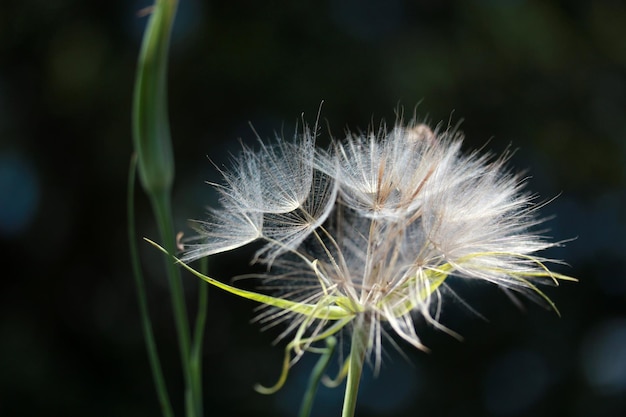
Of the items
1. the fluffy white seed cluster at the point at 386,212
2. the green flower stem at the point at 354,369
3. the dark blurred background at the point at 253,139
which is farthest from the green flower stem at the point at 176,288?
the dark blurred background at the point at 253,139

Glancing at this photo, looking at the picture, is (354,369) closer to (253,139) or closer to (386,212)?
(386,212)

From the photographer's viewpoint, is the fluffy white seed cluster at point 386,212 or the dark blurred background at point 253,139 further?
the dark blurred background at point 253,139

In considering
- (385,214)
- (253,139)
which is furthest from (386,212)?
(253,139)

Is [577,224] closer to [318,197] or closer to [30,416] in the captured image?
[30,416]

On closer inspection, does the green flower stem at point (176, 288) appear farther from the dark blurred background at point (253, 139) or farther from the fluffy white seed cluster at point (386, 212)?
the dark blurred background at point (253, 139)

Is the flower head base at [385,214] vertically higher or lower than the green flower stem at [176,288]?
higher

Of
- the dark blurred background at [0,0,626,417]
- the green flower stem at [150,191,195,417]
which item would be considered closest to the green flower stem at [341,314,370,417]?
the green flower stem at [150,191,195,417]

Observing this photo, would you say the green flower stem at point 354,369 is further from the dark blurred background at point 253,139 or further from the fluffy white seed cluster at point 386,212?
the dark blurred background at point 253,139
